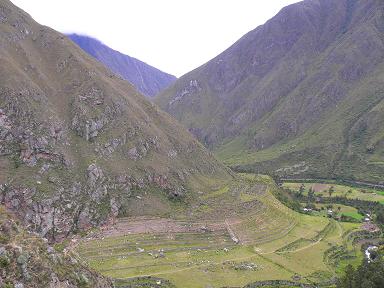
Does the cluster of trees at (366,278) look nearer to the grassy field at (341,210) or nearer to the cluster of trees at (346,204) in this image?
the cluster of trees at (346,204)

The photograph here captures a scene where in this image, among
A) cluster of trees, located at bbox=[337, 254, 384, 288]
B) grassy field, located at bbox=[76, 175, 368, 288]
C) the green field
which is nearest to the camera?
cluster of trees, located at bbox=[337, 254, 384, 288]

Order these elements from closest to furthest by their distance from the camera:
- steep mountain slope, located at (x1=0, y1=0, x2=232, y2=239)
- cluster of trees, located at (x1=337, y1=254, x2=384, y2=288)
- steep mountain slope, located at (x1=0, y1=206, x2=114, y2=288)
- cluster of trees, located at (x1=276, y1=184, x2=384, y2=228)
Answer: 1. steep mountain slope, located at (x1=0, y1=206, x2=114, y2=288)
2. cluster of trees, located at (x1=337, y1=254, x2=384, y2=288)
3. steep mountain slope, located at (x1=0, y1=0, x2=232, y2=239)
4. cluster of trees, located at (x1=276, y1=184, x2=384, y2=228)

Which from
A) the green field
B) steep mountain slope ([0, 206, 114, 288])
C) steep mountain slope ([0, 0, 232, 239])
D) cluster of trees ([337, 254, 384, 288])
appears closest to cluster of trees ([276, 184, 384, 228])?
the green field

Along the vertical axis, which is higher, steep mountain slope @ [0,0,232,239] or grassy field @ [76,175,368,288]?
steep mountain slope @ [0,0,232,239]

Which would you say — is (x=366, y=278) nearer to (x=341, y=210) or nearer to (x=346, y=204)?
(x=341, y=210)

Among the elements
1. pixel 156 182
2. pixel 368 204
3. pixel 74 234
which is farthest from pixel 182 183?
pixel 368 204

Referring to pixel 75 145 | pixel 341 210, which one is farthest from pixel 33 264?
pixel 341 210

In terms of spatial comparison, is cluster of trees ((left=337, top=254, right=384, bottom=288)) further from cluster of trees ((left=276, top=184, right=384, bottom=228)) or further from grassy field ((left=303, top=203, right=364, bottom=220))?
grassy field ((left=303, top=203, right=364, bottom=220))

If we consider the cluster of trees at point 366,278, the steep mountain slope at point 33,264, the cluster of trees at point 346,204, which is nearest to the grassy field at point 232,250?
the cluster of trees at point 366,278
